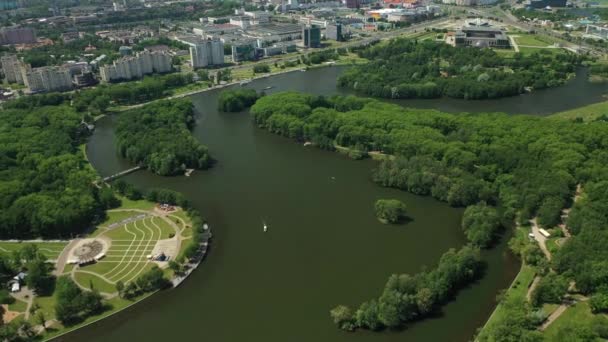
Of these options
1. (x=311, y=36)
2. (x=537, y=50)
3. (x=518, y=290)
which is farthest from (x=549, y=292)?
(x=311, y=36)

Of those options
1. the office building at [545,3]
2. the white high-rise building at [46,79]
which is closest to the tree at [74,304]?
the white high-rise building at [46,79]

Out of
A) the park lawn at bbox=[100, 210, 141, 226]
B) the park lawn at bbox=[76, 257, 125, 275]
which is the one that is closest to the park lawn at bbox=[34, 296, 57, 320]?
the park lawn at bbox=[76, 257, 125, 275]

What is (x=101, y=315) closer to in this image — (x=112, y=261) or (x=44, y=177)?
(x=112, y=261)

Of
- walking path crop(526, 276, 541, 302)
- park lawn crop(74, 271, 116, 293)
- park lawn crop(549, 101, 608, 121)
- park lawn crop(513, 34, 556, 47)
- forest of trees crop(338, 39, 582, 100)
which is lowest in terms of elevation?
park lawn crop(74, 271, 116, 293)

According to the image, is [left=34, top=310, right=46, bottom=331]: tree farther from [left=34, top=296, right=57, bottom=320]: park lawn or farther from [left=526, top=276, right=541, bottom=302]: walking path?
[left=526, top=276, right=541, bottom=302]: walking path

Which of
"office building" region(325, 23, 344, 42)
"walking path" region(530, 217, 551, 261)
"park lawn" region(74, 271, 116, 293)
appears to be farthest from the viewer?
"office building" region(325, 23, 344, 42)

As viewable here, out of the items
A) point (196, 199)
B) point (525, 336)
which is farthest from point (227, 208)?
point (525, 336)

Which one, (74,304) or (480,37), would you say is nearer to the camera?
(74,304)
